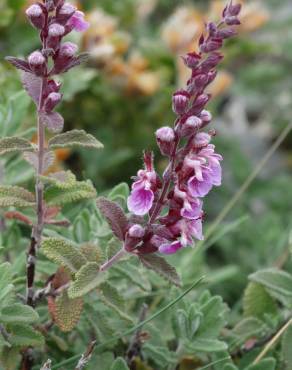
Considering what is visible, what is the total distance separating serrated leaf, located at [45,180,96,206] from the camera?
4.08ft

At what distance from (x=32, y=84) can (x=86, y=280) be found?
0.35 meters

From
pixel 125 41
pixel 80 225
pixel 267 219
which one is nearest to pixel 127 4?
pixel 125 41

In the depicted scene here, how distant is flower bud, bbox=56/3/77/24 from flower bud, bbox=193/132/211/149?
0.29 meters

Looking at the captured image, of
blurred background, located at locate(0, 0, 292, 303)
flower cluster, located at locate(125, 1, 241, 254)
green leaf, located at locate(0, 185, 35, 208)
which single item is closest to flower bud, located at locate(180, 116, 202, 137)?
flower cluster, located at locate(125, 1, 241, 254)

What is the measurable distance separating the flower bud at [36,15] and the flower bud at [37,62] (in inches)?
2.2

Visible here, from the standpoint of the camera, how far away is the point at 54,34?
44.1 inches

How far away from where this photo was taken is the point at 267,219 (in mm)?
2514

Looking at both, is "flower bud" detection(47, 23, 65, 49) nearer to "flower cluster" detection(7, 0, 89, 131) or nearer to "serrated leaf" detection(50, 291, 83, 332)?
"flower cluster" detection(7, 0, 89, 131)

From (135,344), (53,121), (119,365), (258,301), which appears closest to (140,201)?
(53,121)

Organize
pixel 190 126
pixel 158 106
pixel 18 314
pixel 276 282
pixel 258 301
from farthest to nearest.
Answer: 1. pixel 158 106
2. pixel 258 301
3. pixel 276 282
4. pixel 18 314
5. pixel 190 126

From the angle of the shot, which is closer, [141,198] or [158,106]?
[141,198]

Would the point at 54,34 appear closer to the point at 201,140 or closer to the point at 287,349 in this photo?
the point at 201,140

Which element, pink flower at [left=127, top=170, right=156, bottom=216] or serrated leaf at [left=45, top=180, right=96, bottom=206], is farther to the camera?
serrated leaf at [left=45, top=180, right=96, bottom=206]

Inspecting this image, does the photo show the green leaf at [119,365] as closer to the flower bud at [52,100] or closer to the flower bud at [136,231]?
the flower bud at [136,231]
